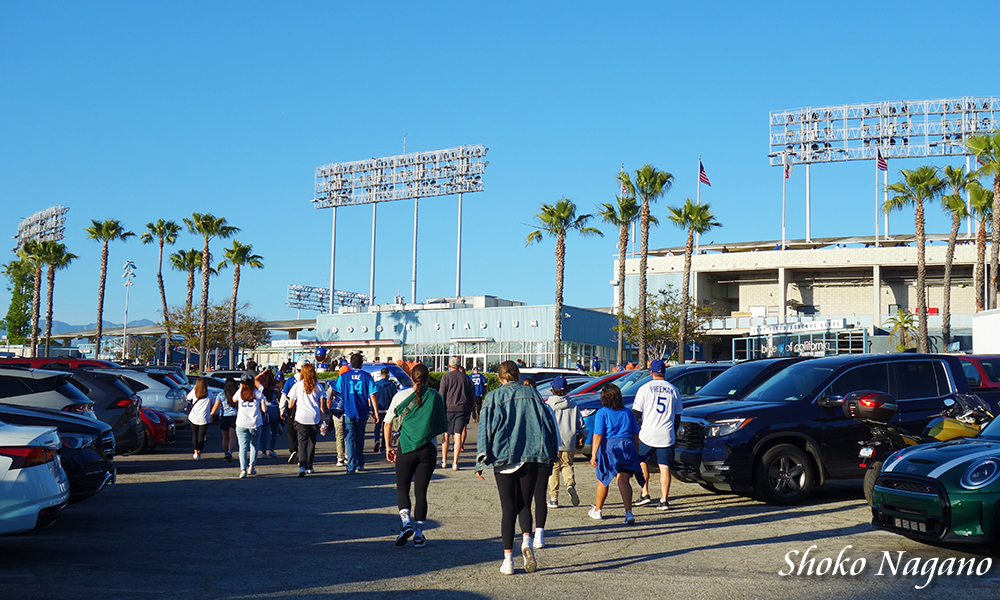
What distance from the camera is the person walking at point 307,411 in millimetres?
13844

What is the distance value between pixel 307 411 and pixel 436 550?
619 centimetres

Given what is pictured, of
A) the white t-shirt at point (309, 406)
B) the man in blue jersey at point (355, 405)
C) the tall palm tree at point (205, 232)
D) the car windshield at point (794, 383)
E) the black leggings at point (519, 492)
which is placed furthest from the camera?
the tall palm tree at point (205, 232)

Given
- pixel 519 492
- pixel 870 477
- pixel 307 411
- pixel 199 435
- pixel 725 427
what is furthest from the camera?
pixel 199 435

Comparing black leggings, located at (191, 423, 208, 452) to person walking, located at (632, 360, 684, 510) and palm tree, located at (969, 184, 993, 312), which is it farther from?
palm tree, located at (969, 184, 993, 312)

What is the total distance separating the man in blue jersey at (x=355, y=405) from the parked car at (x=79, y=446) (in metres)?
4.64

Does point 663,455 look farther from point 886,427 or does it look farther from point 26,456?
point 26,456

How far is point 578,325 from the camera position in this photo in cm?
5772

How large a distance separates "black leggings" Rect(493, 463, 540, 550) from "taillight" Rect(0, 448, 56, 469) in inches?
141

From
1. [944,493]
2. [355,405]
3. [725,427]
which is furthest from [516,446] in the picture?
[355,405]

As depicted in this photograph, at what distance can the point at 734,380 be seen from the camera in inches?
522

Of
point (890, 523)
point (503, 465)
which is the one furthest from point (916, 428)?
point (503, 465)

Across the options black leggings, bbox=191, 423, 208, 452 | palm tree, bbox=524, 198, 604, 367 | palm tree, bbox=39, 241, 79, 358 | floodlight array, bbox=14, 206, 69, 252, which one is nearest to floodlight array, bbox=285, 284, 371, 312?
floodlight array, bbox=14, 206, 69, 252

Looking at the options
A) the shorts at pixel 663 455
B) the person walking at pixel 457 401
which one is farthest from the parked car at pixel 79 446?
the person walking at pixel 457 401

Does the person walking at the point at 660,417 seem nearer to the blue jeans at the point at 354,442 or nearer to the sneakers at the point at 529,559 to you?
the sneakers at the point at 529,559
